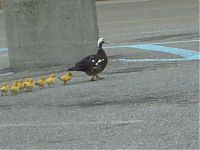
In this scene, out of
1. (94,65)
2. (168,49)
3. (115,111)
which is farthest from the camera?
(168,49)

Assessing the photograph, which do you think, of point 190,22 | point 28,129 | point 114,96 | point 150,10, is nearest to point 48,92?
point 114,96

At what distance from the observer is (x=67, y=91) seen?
12.5 m

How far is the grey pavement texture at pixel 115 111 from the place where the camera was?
27.4 ft

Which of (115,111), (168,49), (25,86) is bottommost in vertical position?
(168,49)

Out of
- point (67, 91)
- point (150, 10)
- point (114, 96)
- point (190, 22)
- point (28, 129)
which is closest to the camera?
point (28, 129)

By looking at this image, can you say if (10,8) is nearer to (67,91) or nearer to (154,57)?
(154,57)

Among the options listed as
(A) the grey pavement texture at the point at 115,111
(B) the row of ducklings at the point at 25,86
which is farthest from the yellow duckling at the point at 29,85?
(A) the grey pavement texture at the point at 115,111

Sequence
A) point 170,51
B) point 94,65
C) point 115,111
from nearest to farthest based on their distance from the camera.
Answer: point 115,111, point 94,65, point 170,51

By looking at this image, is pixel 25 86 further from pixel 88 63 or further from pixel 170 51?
pixel 170 51

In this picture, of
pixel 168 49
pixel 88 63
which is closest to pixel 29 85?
pixel 88 63

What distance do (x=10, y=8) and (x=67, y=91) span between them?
4.83 metres

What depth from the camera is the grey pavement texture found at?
8359 millimetres

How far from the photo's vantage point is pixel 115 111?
10.1 m

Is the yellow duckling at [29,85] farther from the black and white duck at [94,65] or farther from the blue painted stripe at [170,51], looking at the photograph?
the blue painted stripe at [170,51]
